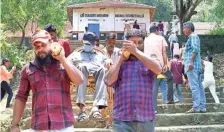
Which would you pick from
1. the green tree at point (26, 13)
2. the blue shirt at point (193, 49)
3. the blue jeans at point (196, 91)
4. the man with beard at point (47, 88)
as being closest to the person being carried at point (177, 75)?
the blue jeans at point (196, 91)

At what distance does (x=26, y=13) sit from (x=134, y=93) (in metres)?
19.7

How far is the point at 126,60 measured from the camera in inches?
161

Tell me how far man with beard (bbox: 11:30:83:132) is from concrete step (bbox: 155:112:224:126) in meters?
3.49

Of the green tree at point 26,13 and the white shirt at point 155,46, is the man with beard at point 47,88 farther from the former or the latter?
the green tree at point 26,13

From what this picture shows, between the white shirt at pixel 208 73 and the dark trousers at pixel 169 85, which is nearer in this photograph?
the dark trousers at pixel 169 85

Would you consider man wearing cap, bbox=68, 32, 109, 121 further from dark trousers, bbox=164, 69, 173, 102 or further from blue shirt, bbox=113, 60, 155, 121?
dark trousers, bbox=164, 69, 173, 102

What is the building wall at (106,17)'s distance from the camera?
29.9 metres

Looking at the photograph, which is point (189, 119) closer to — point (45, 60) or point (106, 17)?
point (45, 60)

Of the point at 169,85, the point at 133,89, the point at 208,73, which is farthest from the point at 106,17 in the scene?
the point at 133,89

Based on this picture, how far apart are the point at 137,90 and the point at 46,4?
20.7 meters

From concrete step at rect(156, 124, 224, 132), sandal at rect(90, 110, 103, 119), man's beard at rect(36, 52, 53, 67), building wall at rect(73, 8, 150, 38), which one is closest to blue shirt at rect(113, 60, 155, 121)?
man's beard at rect(36, 52, 53, 67)

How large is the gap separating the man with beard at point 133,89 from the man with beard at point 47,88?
1.57 ft

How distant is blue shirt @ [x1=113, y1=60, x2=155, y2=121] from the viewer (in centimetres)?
399

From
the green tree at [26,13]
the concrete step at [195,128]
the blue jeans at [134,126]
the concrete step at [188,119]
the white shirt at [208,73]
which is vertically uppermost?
the green tree at [26,13]
